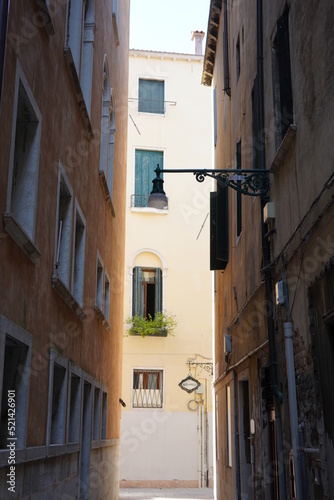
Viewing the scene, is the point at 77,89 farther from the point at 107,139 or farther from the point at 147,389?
the point at 147,389

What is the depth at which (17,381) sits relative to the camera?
6332 millimetres

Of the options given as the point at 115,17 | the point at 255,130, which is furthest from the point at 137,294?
the point at 255,130

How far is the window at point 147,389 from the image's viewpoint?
75.1 feet

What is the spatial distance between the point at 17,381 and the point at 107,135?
8.92 meters

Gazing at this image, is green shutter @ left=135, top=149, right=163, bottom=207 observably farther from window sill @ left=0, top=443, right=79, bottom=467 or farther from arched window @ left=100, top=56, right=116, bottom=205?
window sill @ left=0, top=443, right=79, bottom=467

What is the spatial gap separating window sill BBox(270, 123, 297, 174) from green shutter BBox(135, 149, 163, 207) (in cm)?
1660

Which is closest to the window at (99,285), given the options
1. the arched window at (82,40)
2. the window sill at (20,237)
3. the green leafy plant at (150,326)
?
the arched window at (82,40)

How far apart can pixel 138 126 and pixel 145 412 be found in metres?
10.6

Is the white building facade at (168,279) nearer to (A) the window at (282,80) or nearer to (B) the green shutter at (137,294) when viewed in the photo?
(B) the green shutter at (137,294)

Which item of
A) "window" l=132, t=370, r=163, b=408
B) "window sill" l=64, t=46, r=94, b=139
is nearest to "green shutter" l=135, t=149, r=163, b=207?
"window" l=132, t=370, r=163, b=408

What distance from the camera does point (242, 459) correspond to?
1117 centimetres

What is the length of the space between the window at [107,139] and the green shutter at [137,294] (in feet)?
29.4

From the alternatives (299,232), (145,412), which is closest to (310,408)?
(299,232)

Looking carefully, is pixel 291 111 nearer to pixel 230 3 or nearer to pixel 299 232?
pixel 299 232
